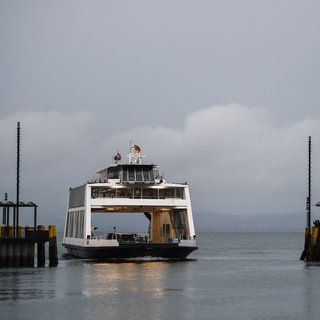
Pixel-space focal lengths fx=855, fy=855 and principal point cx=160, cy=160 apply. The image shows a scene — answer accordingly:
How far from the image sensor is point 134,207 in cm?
7525

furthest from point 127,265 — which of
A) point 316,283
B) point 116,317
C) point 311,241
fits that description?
point 116,317

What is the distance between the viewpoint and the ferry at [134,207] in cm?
7175

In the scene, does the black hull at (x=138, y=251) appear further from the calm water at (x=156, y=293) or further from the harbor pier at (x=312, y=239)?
the harbor pier at (x=312, y=239)

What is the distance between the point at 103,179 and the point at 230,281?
25.3 m

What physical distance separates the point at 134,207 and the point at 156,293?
26.2 meters

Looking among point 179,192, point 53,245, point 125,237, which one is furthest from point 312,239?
point 53,245

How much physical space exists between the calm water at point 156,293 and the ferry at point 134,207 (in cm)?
195

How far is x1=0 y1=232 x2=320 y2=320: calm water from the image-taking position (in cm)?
4141

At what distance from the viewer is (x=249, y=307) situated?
43.7 m

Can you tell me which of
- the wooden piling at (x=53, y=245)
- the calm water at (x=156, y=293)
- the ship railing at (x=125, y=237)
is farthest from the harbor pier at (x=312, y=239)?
the wooden piling at (x=53, y=245)

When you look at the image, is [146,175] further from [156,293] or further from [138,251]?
[156,293]

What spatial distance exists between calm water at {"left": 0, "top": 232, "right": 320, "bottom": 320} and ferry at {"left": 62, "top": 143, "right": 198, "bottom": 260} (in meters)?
1.95

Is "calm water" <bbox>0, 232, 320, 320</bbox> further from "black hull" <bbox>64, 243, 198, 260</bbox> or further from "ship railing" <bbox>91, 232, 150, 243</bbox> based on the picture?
"ship railing" <bbox>91, 232, 150, 243</bbox>

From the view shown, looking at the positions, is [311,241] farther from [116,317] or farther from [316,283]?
[116,317]
